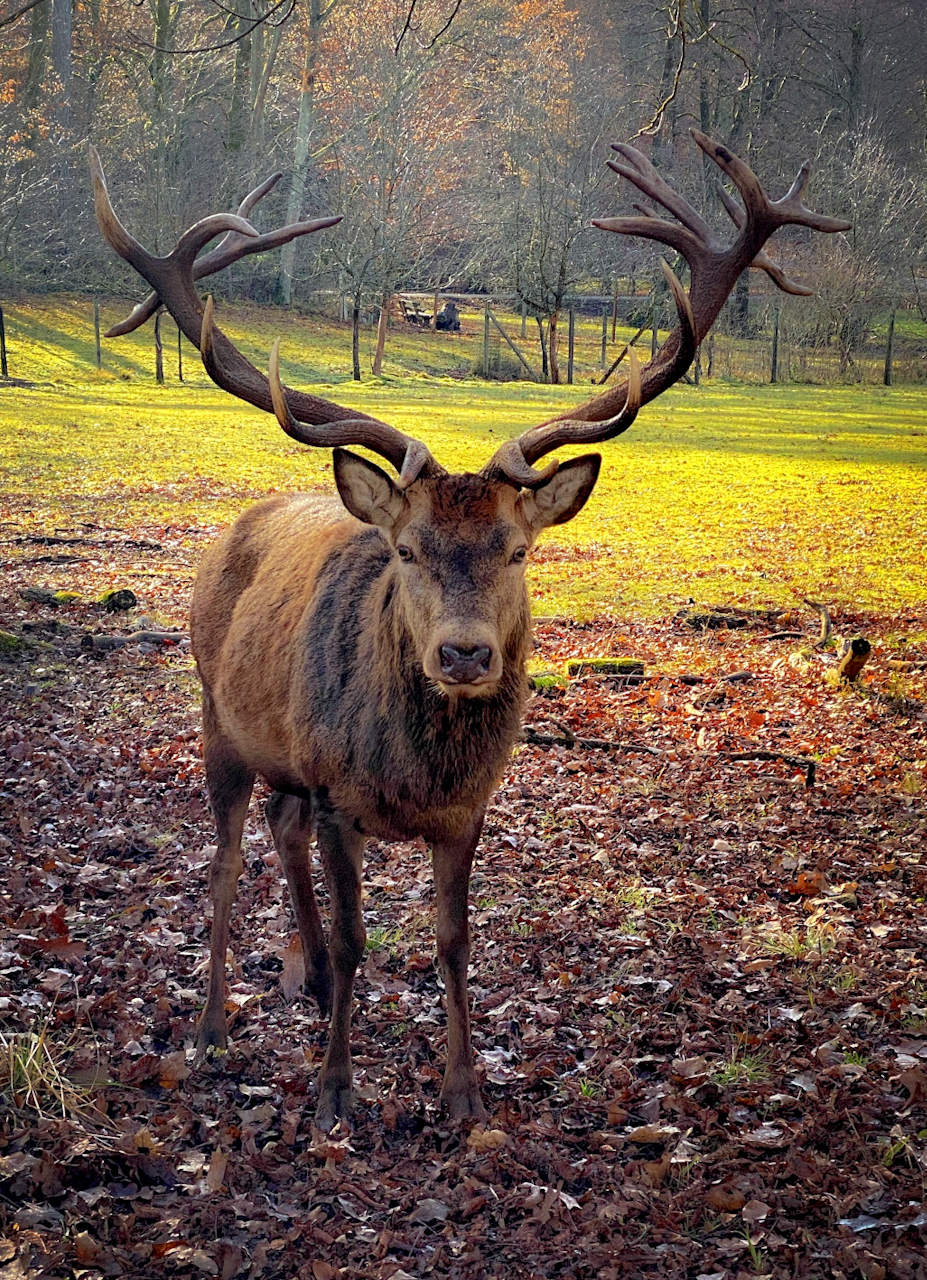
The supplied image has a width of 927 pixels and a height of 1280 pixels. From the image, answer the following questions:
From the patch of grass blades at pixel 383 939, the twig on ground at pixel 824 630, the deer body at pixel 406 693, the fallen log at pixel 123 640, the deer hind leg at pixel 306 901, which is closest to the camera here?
the deer body at pixel 406 693

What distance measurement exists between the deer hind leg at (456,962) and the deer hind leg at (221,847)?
3.49 ft

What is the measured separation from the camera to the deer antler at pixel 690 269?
4.94 metres

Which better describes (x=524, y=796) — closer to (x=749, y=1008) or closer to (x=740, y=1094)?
(x=749, y=1008)

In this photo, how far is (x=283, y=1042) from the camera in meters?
5.40

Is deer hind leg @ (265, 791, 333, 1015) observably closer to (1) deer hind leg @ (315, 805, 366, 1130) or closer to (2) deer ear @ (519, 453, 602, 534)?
(1) deer hind leg @ (315, 805, 366, 1130)

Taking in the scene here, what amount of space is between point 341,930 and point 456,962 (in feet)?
1.58

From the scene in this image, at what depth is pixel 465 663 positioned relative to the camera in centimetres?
431

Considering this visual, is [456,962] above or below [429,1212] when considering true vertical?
above

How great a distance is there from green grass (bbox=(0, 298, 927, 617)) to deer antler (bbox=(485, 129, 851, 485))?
17.2ft

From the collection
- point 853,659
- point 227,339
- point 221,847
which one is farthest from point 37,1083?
point 853,659

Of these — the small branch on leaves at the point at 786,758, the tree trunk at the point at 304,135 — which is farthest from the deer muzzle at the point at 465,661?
the tree trunk at the point at 304,135

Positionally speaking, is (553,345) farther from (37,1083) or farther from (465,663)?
(37,1083)

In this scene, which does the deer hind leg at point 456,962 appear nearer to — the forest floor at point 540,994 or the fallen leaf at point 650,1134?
the forest floor at point 540,994

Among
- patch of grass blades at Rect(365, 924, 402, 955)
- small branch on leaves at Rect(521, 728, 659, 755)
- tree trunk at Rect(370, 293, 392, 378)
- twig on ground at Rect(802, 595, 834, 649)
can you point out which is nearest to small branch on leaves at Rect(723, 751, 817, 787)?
small branch on leaves at Rect(521, 728, 659, 755)
